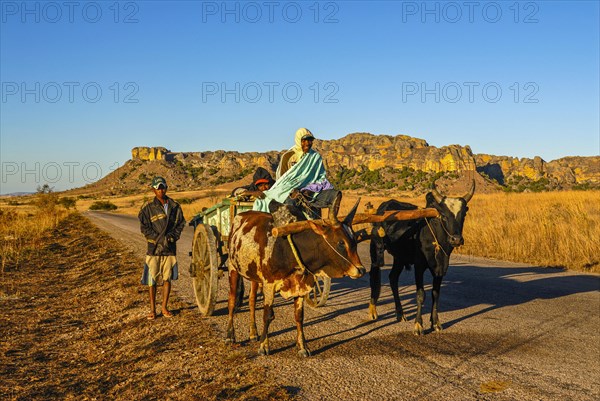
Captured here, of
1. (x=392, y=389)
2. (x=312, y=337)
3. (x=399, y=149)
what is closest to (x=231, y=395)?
(x=392, y=389)

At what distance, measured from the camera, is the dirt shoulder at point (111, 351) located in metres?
5.70

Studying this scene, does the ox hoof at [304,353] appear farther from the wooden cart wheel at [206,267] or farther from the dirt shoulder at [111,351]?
the wooden cart wheel at [206,267]

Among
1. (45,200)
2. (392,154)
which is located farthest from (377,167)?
(45,200)

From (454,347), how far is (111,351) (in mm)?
4692

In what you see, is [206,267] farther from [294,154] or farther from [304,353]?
[304,353]

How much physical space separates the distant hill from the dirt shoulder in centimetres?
8675

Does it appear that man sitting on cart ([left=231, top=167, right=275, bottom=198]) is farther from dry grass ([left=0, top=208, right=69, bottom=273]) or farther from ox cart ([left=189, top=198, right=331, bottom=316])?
dry grass ([left=0, top=208, right=69, bottom=273])

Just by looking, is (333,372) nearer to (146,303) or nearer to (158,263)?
(158,263)

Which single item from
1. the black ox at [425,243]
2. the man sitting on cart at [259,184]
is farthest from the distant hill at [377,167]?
the black ox at [425,243]

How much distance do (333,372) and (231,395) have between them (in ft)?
4.01

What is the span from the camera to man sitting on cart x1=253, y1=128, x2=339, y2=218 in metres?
7.23

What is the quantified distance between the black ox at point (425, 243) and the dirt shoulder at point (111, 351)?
8.53ft

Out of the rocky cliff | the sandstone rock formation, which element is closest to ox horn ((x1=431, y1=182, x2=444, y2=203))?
the rocky cliff

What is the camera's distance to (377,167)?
143 metres
